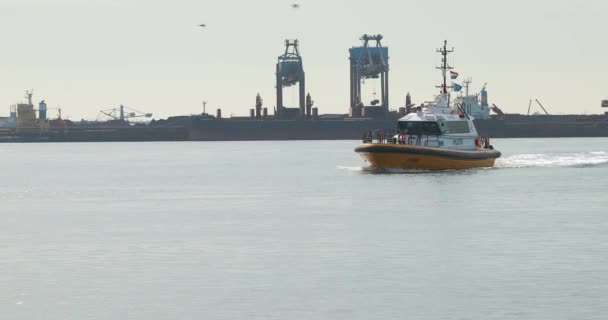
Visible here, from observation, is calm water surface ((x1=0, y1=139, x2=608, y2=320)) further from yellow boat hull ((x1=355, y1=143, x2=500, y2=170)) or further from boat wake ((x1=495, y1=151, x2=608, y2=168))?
boat wake ((x1=495, y1=151, x2=608, y2=168))

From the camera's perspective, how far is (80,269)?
33438 millimetres

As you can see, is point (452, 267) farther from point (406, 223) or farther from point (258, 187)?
point (258, 187)

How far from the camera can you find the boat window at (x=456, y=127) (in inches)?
3034

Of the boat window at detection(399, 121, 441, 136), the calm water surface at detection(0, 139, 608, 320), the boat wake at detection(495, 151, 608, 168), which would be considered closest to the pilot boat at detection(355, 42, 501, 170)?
the boat window at detection(399, 121, 441, 136)

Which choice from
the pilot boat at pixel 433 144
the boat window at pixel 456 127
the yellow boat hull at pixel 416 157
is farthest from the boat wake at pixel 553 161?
the yellow boat hull at pixel 416 157

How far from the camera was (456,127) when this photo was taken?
77.6 meters

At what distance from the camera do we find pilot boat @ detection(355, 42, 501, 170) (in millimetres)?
74812

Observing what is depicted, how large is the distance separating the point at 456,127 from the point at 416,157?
451cm

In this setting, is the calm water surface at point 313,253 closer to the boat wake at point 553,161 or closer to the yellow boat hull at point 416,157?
the yellow boat hull at point 416,157

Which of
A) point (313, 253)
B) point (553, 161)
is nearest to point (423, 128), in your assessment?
point (553, 161)

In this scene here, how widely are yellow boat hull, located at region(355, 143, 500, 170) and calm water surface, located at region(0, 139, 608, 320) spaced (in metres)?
4.12

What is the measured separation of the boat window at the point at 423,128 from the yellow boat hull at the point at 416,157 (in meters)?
2.14

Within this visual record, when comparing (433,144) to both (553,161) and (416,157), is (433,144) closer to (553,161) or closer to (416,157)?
(416,157)

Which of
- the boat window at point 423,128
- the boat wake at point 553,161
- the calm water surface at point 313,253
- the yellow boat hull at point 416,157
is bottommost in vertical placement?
the boat wake at point 553,161
